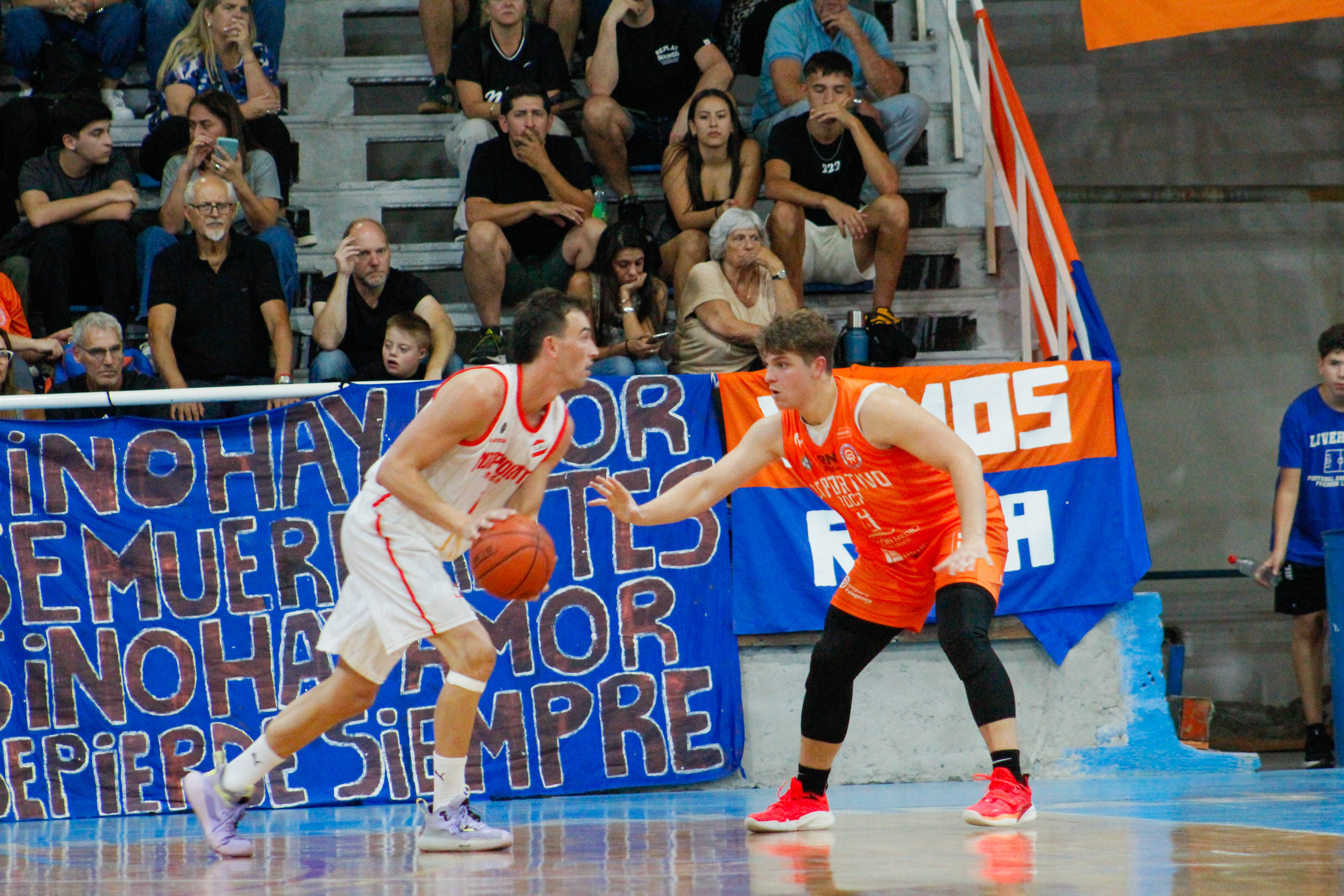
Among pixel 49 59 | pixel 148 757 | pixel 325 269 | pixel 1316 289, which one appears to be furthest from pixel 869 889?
pixel 1316 289

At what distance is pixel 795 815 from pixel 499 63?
5.92 metres

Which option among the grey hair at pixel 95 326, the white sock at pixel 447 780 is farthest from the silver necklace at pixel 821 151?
the white sock at pixel 447 780

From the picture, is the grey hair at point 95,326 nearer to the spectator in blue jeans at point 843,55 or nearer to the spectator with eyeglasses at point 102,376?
the spectator with eyeglasses at point 102,376

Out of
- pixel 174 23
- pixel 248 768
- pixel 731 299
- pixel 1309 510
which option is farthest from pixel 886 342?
pixel 174 23

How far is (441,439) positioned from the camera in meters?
4.83

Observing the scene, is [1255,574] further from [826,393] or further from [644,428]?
[826,393]

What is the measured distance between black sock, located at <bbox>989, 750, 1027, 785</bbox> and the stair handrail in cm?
312

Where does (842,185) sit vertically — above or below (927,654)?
above

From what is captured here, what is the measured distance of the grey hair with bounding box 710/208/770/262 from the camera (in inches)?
322

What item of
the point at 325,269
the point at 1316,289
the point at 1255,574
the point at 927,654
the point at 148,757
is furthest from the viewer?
the point at 1316,289

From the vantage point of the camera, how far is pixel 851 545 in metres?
7.32

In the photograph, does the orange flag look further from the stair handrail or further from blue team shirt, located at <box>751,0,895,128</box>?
blue team shirt, located at <box>751,0,895,128</box>

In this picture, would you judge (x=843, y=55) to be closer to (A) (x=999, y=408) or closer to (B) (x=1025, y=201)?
(B) (x=1025, y=201)

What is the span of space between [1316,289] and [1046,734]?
5713 mm
